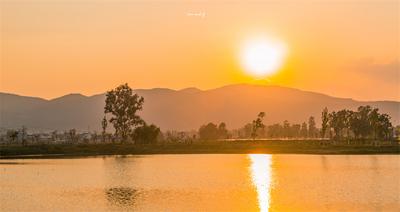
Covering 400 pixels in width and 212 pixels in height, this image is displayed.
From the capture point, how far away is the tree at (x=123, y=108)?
161250 millimetres

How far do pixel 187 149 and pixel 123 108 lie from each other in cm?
2992

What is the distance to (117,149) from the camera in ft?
451

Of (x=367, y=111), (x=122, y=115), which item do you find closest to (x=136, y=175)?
(x=122, y=115)

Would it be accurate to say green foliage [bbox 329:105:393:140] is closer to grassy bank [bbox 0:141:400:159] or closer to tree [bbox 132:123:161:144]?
grassy bank [bbox 0:141:400:159]

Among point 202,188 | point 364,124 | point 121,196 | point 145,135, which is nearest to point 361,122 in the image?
point 364,124

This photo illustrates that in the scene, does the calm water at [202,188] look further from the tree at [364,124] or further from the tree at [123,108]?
the tree at [364,124]

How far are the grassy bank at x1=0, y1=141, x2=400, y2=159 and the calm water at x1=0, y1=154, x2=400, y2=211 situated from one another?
36.3 m

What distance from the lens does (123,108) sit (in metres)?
161

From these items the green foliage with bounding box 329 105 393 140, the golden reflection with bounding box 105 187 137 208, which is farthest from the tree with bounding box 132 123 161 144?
the golden reflection with bounding box 105 187 137 208

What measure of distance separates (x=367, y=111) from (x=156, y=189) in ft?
418

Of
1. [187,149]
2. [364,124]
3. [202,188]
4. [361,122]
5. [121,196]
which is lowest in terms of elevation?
[121,196]

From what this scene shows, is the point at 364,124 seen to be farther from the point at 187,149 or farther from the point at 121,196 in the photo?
the point at 121,196

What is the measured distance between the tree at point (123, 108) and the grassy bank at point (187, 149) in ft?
61.0

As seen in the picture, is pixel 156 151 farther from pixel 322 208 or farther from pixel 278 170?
pixel 322 208
